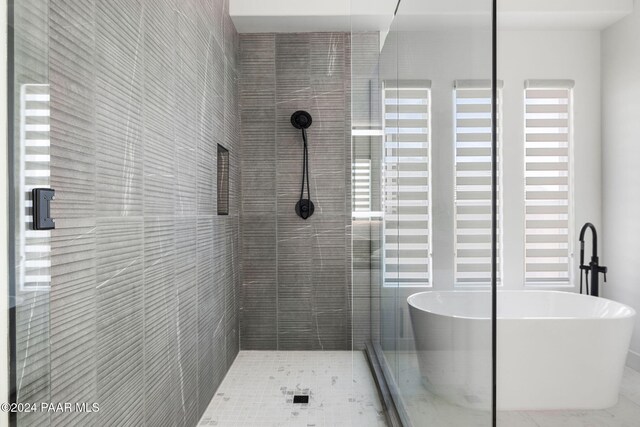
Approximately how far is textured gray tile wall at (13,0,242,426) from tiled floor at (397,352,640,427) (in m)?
0.98

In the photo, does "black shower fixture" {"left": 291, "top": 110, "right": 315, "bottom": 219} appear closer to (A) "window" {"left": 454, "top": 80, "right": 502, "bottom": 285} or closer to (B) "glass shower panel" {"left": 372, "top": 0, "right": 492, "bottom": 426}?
(B) "glass shower panel" {"left": 372, "top": 0, "right": 492, "bottom": 426}

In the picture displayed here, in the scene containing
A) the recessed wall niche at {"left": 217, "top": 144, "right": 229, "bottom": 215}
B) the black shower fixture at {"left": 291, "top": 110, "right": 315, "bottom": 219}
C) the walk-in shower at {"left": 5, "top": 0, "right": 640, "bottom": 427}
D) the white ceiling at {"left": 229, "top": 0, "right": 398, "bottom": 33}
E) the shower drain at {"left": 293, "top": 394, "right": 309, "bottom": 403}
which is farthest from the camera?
the black shower fixture at {"left": 291, "top": 110, "right": 315, "bottom": 219}

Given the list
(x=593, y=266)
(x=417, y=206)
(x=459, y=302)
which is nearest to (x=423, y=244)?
(x=417, y=206)

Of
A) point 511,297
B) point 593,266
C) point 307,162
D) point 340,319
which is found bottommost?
point 340,319

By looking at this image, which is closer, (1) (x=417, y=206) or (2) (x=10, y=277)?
(2) (x=10, y=277)

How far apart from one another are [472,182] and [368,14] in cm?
170

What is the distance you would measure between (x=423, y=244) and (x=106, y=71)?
3.84ft

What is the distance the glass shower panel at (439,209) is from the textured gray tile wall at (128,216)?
95 cm

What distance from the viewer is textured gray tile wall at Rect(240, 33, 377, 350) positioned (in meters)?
3.13

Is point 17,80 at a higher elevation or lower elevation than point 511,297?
higher

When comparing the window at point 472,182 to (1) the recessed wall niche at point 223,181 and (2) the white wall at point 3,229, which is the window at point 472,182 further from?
(1) the recessed wall niche at point 223,181

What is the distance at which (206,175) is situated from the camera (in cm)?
226

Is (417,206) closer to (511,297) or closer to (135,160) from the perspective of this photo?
(135,160)

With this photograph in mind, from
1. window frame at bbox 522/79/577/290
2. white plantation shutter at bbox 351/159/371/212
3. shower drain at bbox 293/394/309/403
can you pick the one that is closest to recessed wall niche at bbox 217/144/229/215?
white plantation shutter at bbox 351/159/371/212
